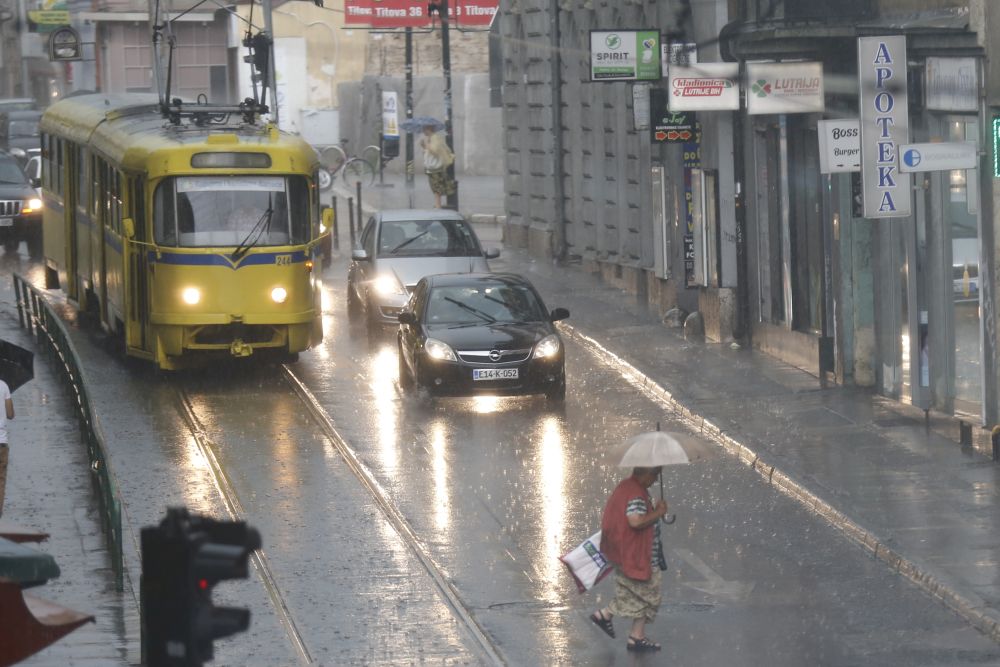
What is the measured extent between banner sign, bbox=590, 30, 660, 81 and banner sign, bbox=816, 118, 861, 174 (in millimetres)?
6208

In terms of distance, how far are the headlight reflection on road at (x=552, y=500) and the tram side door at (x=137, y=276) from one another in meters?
5.05

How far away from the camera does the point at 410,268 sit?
26500mm

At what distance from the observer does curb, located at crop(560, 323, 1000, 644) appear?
1222 centimetres

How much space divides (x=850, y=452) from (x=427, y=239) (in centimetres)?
1122

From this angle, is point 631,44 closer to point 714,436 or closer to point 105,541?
point 714,436

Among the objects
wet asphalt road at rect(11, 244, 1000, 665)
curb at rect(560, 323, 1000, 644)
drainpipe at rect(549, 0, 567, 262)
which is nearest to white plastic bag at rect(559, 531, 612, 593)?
wet asphalt road at rect(11, 244, 1000, 665)

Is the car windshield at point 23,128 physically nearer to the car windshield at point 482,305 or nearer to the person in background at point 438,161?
the person in background at point 438,161

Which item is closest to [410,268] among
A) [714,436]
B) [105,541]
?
[714,436]

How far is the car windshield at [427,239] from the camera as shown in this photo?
1070 inches

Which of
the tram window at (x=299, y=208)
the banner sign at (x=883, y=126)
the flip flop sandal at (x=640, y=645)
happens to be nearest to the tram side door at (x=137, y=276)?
the tram window at (x=299, y=208)

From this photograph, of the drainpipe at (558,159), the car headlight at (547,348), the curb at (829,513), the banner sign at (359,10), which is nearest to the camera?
the curb at (829,513)

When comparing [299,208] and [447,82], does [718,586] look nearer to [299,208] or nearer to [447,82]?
[299,208]

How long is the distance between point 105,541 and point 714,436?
21.7 ft

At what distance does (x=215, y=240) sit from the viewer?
2134 cm
